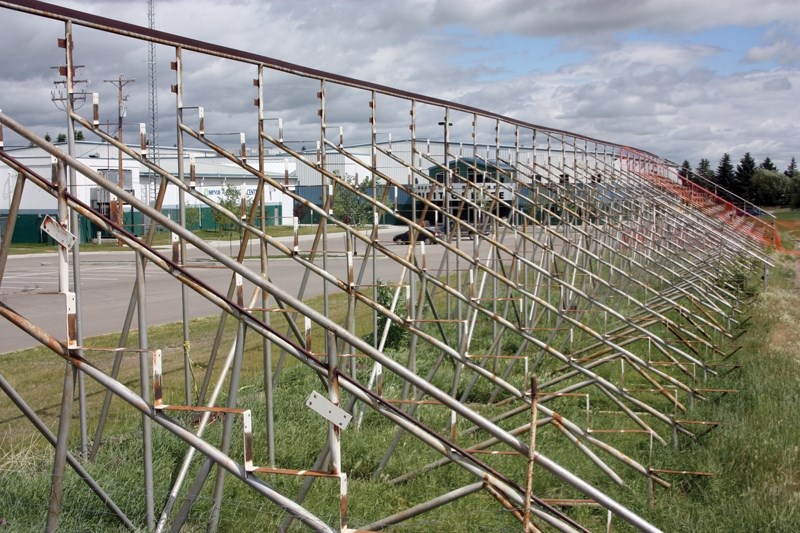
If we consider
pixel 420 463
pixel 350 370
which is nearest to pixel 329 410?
pixel 420 463

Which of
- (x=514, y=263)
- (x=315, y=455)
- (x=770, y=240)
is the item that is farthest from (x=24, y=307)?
(x=770, y=240)

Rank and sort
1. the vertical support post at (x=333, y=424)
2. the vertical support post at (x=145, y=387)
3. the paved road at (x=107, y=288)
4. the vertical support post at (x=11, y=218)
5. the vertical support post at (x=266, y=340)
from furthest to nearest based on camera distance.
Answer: the paved road at (x=107, y=288)
the vertical support post at (x=266, y=340)
the vertical support post at (x=145, y=387)
the vertical support post at (x=11, y=218)
the vertical support post at (x=333, y=424)

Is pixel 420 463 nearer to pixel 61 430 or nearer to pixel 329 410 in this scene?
pixel 329 410

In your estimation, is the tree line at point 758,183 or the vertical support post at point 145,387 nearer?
the vertical support post at point 145,387

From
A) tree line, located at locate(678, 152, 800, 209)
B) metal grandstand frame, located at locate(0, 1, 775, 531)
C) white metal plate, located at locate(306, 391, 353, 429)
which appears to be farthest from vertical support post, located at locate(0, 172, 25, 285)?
tree line, located at locate(678, 152, 800, 209)

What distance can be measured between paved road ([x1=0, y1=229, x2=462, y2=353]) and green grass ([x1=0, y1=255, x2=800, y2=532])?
1.73 m

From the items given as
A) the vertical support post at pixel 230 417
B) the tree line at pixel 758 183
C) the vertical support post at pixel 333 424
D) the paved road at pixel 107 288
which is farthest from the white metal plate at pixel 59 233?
the tree line at pixel 758 183

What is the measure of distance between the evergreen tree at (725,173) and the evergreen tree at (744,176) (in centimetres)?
41

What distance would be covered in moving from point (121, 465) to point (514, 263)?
655cm

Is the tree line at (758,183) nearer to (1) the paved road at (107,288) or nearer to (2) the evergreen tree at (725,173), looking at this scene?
(2) the evergreen tree at (725,173)

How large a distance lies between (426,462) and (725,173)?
272 ft

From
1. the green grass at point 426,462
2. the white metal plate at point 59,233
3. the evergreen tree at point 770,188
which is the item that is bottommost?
the evergreen tree at point 770,188

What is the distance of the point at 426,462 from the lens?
7328mm

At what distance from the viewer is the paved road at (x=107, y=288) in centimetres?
1555
